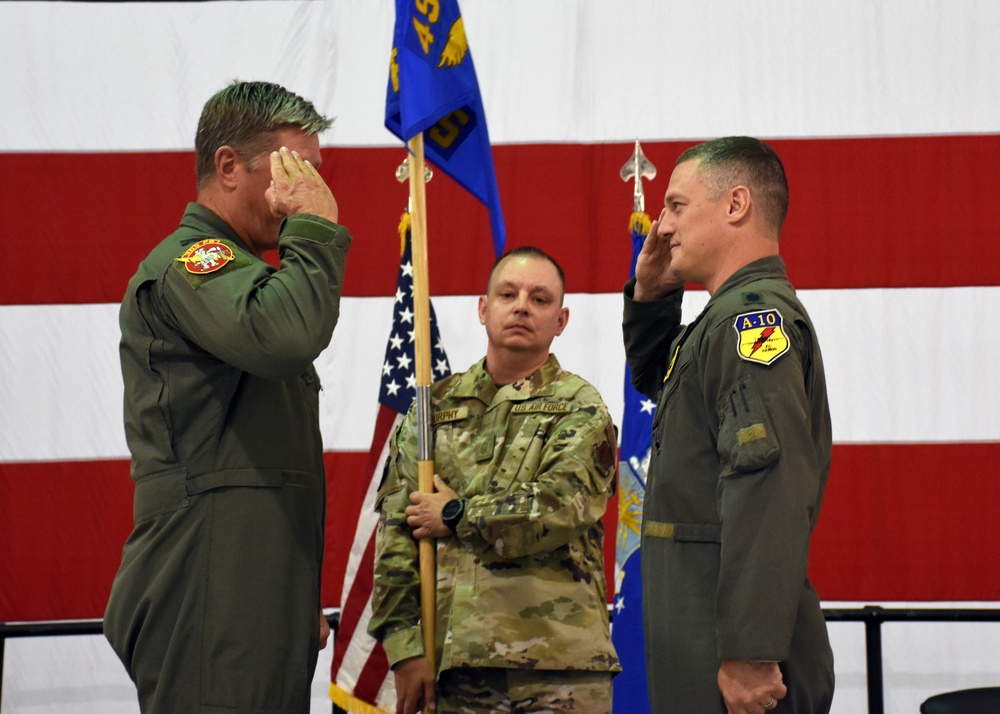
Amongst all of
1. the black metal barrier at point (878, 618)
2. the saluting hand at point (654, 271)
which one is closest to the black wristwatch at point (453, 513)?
the saluting hand at point (654, 271)

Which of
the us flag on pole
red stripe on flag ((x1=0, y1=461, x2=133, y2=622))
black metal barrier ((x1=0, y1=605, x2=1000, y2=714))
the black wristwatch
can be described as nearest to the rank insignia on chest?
the black wristwatch

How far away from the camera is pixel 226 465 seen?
1383 mm

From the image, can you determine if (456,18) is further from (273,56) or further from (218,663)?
(218,663)

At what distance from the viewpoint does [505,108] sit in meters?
3.00

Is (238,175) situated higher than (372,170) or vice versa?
(372,170)

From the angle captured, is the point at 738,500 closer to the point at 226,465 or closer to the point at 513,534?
the point at 513,534

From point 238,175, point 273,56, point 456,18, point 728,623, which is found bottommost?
point 728,623

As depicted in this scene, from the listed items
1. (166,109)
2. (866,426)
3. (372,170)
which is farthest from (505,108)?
(866,426)

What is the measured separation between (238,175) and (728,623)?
98 centimetres

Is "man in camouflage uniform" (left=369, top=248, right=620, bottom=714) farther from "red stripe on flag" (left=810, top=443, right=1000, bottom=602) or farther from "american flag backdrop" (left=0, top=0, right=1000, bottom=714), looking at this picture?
"red stripe on flag" (left=810, top=443, right=1000, bottom=602)

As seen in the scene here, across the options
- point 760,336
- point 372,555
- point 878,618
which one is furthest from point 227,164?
point 878,618

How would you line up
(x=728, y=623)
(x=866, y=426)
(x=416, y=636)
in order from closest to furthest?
(x=728, y=623), (x=416, y=636), (x=866, y=426)

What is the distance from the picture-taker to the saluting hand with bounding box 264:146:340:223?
145 centimetres

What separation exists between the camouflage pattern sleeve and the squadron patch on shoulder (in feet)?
2.36
